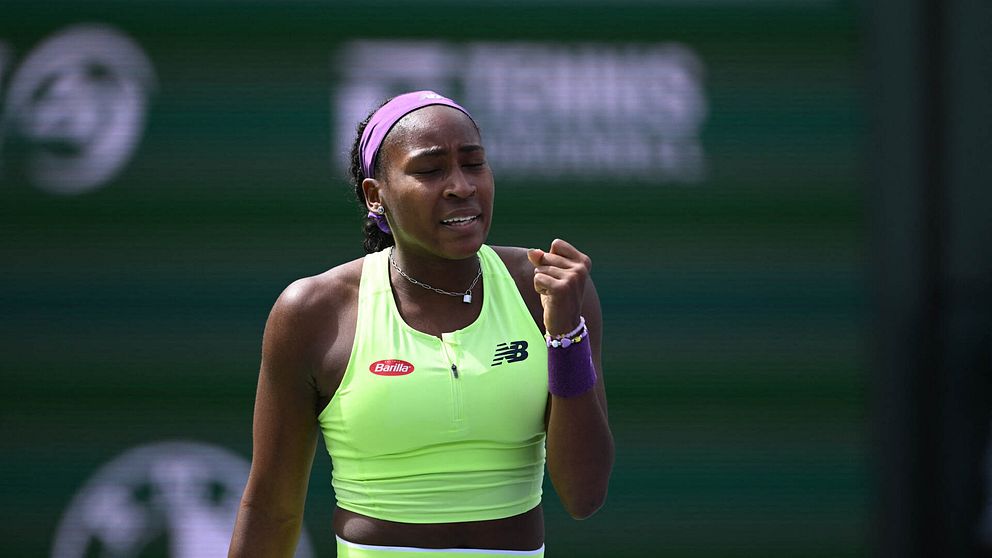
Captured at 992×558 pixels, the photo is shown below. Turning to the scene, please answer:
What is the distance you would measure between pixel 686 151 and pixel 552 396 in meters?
2.03

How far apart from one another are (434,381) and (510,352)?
144mm

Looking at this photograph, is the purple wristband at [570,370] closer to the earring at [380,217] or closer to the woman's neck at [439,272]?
the woman's neck at [439,272]

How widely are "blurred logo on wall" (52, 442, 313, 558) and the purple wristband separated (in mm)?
2021

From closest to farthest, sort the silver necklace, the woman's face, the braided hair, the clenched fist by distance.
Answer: the clenched fist < the woman's face < the silver necklace < the braided hair

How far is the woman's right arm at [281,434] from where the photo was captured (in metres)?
2.11

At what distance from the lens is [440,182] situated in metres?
2.05

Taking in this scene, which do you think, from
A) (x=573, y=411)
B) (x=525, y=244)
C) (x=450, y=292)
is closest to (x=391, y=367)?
(x=450, y=292)

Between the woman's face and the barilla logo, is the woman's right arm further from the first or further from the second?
the woman's face

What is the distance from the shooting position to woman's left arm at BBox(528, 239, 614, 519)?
1.95 metres

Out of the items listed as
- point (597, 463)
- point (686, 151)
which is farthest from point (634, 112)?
point (597, 463)

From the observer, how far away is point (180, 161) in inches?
150

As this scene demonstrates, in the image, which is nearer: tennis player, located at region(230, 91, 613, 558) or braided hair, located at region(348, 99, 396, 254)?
tennis player, located at region(230, 91, 613, 558)

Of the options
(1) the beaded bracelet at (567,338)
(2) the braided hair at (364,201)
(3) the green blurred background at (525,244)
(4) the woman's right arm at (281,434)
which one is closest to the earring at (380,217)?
(2) the braided hair at (364,201)

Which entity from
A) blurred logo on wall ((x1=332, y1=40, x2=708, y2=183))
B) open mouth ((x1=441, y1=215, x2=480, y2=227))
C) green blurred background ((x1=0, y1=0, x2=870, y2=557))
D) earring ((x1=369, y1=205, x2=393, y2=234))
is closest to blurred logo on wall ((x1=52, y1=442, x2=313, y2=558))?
green blurred background ((x1=0, y1=0, x2=870, y2=557))
